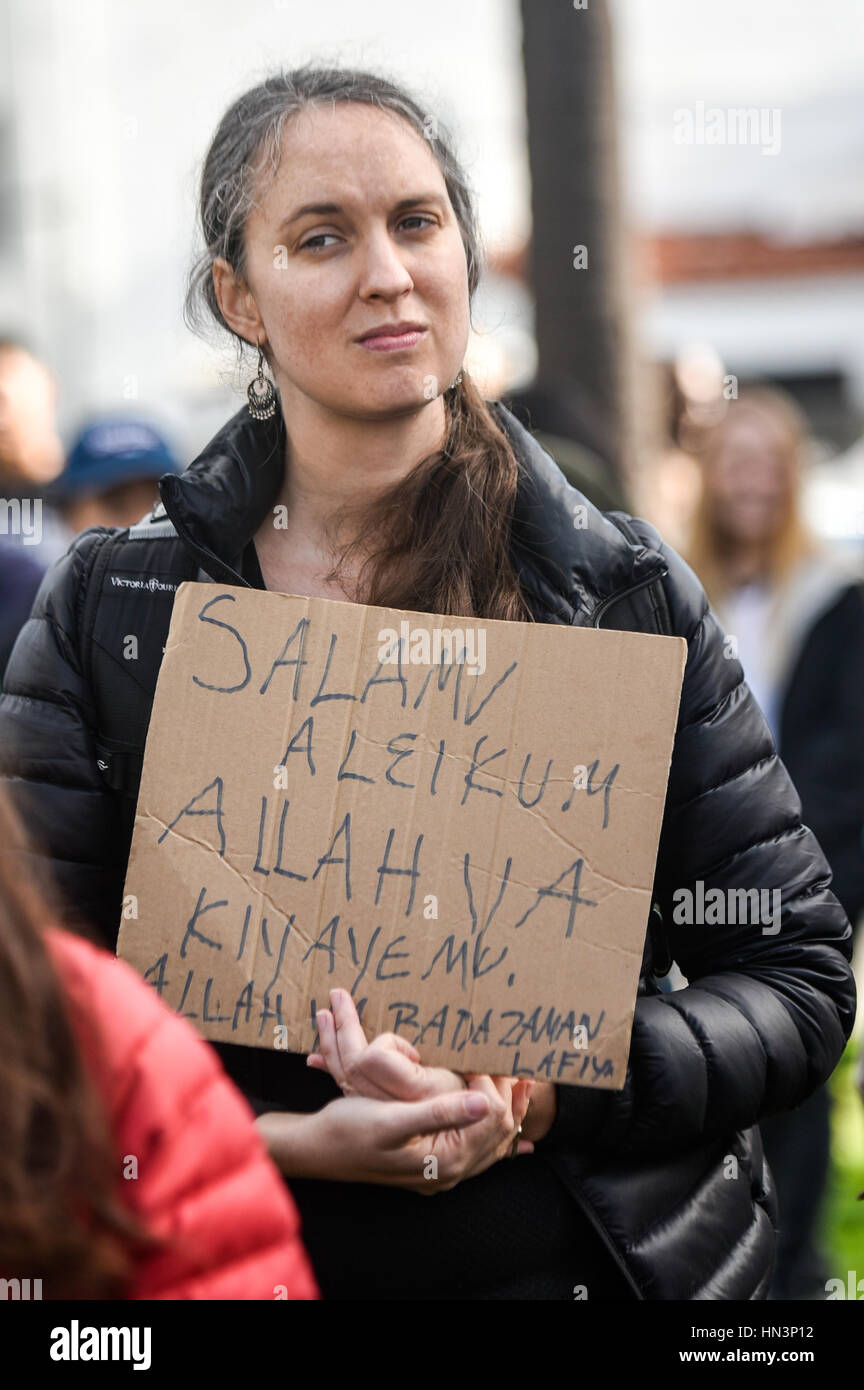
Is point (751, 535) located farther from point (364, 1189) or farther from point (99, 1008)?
point (99, 1008)

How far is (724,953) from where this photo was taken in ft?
5.95

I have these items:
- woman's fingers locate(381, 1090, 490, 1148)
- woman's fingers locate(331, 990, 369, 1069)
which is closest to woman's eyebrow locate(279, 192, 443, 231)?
woman's fingers locate(331, 990, 369, 1069)

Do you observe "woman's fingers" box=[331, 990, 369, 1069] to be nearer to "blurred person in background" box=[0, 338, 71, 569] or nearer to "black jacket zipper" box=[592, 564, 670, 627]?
"black jacket zipper" box=[592, 564, 670, 627]

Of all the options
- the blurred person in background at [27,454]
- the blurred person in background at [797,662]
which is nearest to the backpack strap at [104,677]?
the blurred person in background at [27,454]

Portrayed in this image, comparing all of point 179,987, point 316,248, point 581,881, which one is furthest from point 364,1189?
point 316,248

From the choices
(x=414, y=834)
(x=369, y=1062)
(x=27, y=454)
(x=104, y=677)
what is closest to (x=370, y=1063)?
(x=369, y=1062)

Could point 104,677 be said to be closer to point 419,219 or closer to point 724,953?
point 419,219

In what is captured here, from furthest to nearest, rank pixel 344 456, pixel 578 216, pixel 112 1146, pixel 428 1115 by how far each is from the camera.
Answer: pixel 578 216
pixel 344 456
pixel 428 1115
pixel 112 1146

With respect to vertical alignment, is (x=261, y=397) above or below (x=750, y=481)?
above

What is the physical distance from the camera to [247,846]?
1673 mm

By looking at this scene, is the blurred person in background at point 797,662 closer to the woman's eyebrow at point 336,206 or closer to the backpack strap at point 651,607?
the backpack strap at point 651,607

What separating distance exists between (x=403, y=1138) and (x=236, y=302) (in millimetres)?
1011

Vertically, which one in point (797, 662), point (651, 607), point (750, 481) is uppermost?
point (651, 607)

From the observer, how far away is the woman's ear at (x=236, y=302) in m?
1.92
